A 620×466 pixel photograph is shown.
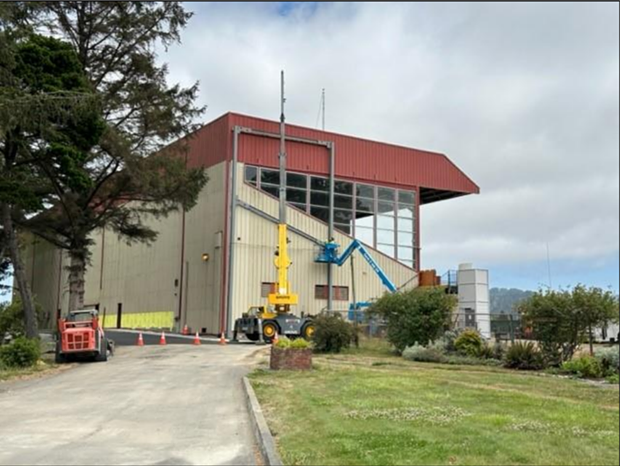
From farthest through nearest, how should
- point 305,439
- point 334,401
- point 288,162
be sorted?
point 288,162
point 334,401
point 305,439

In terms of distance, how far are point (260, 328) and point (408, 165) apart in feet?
67.1

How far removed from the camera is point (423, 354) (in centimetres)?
2403

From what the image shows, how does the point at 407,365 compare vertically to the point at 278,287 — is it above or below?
below

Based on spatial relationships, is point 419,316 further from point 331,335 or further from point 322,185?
point 322,185

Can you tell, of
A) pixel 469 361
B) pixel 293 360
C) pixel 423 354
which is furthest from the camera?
pixel 423 354

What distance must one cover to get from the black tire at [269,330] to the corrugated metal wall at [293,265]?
6.54 metres

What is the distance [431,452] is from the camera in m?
7.79

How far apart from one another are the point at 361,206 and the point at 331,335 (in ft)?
71.3

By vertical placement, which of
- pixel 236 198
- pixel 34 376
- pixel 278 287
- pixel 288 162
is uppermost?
pixel 288 162

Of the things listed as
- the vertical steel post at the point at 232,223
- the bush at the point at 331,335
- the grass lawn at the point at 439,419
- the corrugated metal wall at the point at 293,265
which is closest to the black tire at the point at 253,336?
the vertical steel post at the point at 232,223

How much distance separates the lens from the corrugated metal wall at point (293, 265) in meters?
42.3

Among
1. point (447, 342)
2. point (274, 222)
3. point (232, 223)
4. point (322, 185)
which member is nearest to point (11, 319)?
point (232, 223)

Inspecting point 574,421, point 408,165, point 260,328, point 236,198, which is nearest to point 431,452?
point 574,421

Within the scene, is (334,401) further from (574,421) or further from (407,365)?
→ (407,365)
